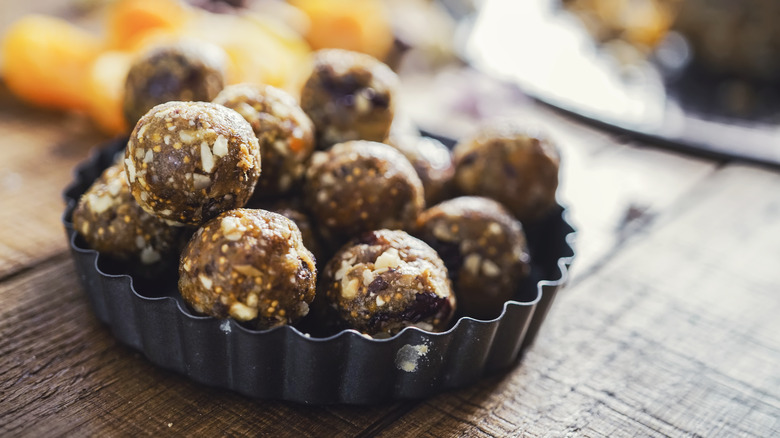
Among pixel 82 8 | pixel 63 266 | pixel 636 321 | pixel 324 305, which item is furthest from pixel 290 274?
pixel 82 8

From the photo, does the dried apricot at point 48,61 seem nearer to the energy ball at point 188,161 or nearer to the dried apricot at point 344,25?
the dried apricot at point 344,25

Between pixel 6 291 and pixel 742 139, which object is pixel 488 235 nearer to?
pixel 6 291

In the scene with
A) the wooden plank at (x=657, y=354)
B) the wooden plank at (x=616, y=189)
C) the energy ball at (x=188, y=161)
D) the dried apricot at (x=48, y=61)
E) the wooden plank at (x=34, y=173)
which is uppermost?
the energy ball at (x=188, y=161)

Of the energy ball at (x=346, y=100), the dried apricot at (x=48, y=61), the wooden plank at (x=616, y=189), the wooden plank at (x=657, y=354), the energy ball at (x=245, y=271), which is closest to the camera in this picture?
the energy ball at (x=245, y=271)

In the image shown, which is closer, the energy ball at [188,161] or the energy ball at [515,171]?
the energy ball at [188,161]

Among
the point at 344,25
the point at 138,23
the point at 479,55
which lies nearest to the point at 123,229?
the point at 138,23

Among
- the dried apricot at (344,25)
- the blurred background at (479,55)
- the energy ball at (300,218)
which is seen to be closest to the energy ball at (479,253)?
the energy ball at (300,218)

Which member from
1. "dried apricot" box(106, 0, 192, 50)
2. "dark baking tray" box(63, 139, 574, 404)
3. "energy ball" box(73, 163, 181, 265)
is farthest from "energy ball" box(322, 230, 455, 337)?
"dried apricot" box(106, 0, 192, 50)

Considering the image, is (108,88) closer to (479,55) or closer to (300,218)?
(300,218)
